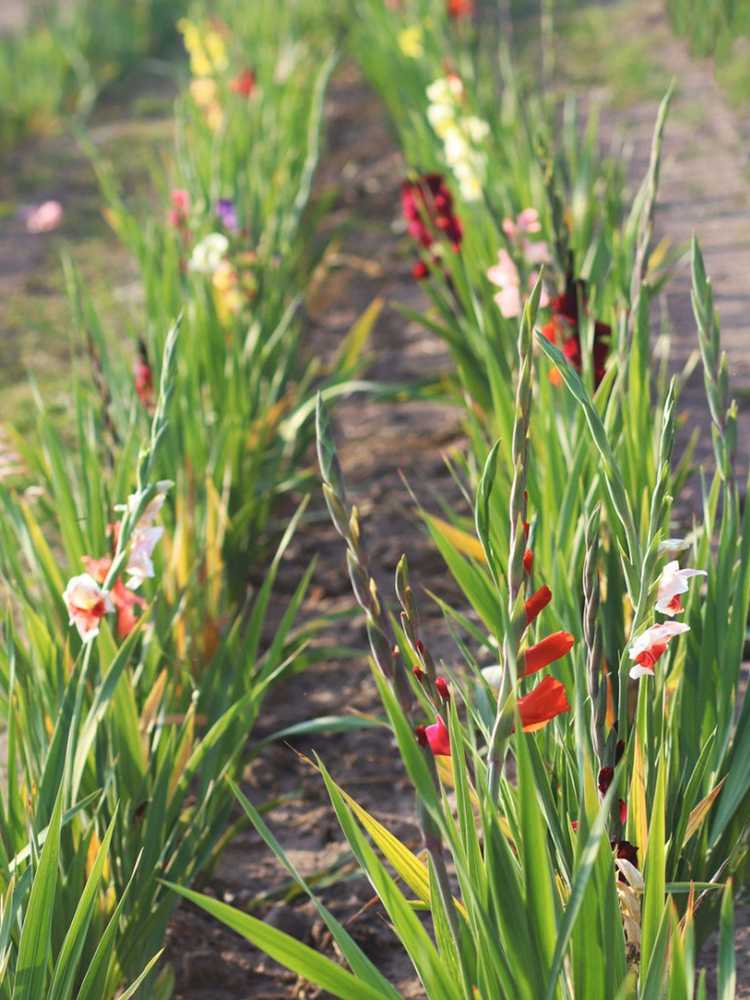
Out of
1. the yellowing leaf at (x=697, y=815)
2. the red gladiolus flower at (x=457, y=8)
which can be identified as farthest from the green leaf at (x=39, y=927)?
the red gladiolus flower at (x=457, y=8)

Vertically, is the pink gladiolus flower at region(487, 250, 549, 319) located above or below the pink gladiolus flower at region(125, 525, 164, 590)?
below

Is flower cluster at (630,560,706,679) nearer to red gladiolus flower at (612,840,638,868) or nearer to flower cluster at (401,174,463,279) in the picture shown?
red gladiolus flower at (612,840,638,868)

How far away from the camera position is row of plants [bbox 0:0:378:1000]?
125 centimetres

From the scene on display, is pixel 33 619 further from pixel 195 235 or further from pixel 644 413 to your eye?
pixel 195 235

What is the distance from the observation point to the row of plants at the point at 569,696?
Answer: 91 cm

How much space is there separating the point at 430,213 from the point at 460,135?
0.45 metres

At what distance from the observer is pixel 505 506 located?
1.71 m

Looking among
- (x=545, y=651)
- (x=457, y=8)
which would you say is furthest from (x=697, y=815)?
(x=457, y=8)

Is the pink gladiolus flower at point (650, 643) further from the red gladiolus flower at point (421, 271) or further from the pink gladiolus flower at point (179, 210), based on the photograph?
the pink gladiolus flower at point (179, 210)

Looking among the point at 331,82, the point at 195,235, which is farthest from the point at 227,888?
the point at 331,82

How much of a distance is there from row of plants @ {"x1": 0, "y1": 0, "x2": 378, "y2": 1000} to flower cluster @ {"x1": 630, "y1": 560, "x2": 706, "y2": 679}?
385 millimetres

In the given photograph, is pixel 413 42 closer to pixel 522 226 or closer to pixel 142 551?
pixel 522 226

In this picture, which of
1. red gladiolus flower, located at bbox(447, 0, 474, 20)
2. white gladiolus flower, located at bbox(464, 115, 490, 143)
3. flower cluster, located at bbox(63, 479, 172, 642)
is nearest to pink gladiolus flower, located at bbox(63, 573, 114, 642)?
flower cluster, located at bbox(63, 479, 172, 642)

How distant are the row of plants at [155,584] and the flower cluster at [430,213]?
28 cm
